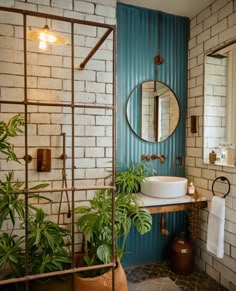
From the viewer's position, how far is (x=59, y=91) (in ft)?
7.52

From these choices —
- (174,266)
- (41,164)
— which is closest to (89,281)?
(41,164)

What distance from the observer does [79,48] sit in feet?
7.70

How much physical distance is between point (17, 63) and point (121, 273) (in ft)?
6.47

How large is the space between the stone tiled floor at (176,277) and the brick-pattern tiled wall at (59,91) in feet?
3.11

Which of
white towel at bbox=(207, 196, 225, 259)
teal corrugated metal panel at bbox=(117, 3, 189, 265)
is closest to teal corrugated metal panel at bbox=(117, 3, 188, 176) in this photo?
teal corrugated metal panel at bbox=(117, 3, 189, 265)

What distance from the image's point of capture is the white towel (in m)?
2.28

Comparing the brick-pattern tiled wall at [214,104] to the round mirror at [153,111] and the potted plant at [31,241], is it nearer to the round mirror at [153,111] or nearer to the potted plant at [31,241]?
the round mirror at [153,111]

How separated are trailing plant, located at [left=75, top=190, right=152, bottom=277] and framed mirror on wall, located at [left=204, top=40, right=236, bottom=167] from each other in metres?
1.08

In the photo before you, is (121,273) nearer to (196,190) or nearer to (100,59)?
(196,190)

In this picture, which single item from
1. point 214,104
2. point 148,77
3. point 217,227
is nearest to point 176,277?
point 217,227

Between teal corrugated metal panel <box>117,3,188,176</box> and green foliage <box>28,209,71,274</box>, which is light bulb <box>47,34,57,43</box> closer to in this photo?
teal corrugated metal panel <box>117,3,188,176</box>

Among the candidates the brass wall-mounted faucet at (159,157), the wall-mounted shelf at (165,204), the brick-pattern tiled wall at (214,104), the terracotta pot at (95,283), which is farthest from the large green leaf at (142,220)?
the brick-pattern tiled wall at (214,104)

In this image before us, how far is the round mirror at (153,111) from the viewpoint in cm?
275

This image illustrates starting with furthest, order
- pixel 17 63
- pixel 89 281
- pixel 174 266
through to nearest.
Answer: pixel 174 266 → pixel 17 63 → pixel 89 281
